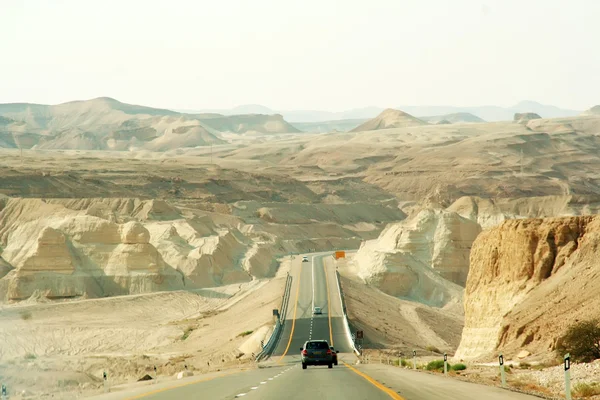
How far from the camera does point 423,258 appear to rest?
105250 millimetres

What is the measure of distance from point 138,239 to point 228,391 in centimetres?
7365

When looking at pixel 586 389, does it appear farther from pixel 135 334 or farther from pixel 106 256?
pixel 106 256

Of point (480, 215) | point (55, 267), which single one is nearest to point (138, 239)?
point (55, 267)

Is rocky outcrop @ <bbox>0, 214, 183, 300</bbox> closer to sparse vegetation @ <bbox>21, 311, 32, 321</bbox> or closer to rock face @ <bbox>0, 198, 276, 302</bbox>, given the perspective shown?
rock face @ <bbox>0, 198, 276, 302</bbox>

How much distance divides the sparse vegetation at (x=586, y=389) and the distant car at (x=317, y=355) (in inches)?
680

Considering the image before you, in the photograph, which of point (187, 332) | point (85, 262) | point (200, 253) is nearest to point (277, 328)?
point (187, 332)

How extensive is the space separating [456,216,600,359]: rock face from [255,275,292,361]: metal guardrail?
1056cm

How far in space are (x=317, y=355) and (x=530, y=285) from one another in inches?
418

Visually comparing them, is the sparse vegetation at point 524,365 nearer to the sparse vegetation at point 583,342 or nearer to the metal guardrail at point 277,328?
the sparse vegetation at point 583,342

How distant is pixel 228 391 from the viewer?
2317cm

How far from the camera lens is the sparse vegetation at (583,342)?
27188mm

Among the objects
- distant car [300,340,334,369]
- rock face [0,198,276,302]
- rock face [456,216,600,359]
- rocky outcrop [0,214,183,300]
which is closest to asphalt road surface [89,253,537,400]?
distant car [300,340,334,369]

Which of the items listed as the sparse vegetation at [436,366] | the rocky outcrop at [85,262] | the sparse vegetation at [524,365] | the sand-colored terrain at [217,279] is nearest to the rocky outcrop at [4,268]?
the sand-colored terrain at [217,279]

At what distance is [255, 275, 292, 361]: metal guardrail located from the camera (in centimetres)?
5192
